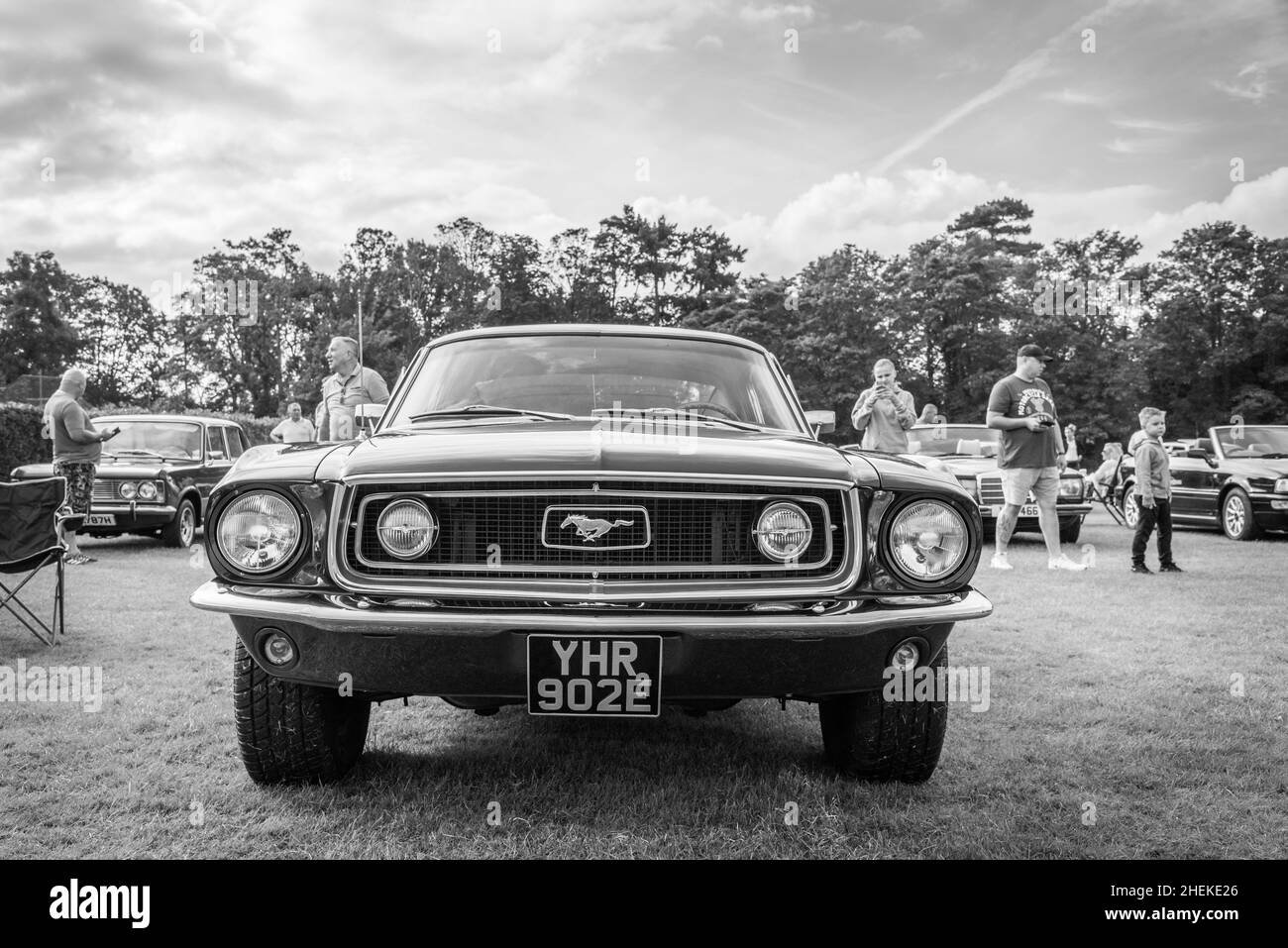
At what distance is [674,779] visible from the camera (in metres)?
3.14

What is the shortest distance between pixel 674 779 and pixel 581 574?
963mm

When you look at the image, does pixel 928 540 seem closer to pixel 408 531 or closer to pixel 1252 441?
pixel 408 531

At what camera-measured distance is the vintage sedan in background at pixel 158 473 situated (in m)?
10.4

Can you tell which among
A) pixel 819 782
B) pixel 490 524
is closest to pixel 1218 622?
pixel 819 782

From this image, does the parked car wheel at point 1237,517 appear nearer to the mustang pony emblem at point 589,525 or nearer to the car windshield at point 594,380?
the car windshield at point 594,380

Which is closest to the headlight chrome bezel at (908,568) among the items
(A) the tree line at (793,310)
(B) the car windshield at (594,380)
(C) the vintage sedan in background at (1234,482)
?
(B) the car windshield at (594,380)

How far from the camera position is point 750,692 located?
2.57m

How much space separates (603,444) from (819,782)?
133 cm

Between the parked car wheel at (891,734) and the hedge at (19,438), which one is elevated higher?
the hedge at (19,438)

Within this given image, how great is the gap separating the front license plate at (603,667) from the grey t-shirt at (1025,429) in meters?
6.72

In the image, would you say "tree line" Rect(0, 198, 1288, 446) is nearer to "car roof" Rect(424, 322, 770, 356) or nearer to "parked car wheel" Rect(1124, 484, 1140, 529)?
"parked car wheel" Rect(1124, 484, 1140, 529)

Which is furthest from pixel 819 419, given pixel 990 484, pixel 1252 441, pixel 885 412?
pixel 1252 441
